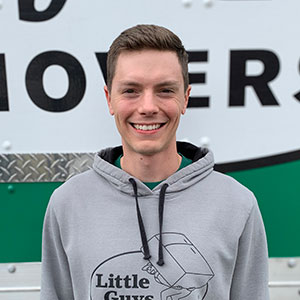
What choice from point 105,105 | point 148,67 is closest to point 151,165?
point 148,67

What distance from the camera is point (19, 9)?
46.8 inches

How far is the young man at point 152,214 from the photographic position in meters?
0.88

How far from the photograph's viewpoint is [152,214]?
923 mm

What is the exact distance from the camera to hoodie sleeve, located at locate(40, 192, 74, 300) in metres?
0.99

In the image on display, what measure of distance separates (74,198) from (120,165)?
0.18 metres

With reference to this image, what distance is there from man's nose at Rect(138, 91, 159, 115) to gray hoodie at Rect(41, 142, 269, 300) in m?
0.20

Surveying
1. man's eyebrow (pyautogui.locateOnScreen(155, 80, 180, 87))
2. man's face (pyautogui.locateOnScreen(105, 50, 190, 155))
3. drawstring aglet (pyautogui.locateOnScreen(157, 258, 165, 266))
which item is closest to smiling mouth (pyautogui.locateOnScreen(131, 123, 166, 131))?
man's face (pyautogui.locateOnScreen(105, 50, 190, 155))

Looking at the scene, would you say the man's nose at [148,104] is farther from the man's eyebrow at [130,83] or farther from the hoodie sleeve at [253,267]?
the hoodie sleeve at [253,267]

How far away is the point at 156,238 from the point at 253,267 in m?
0.33

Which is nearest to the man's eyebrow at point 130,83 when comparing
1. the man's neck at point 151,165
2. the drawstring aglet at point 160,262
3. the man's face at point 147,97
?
the man's face at point 147,97

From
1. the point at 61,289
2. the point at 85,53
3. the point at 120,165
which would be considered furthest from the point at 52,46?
the point at 61,289

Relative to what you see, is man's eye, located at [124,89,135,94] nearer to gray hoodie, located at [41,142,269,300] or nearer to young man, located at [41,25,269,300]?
young man, located at [41,25,269,300]

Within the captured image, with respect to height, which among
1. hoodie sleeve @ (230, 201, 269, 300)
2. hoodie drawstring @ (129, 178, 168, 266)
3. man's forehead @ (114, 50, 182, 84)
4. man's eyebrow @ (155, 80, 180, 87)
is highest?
man's forehead @ (114, 50, 182, 84)

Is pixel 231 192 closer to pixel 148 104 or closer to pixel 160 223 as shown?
pixel 160 223
